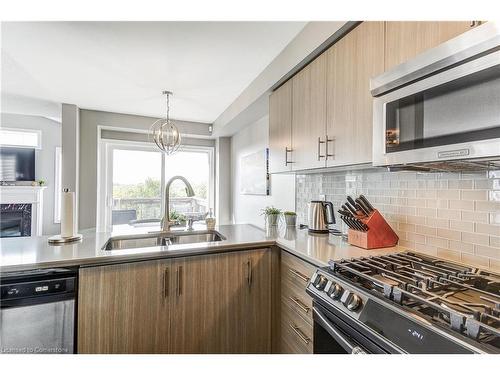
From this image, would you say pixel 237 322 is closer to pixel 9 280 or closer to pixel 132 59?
pixel 9 280

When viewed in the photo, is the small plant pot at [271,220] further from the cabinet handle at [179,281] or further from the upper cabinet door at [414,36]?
the upper cabinet door at [414,36]

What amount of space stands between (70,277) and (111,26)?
162cm

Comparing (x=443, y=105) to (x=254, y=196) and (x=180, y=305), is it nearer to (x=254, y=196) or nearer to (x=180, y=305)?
(x=180, y=305)

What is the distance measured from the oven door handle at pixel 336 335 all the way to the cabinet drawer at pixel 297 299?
222mm

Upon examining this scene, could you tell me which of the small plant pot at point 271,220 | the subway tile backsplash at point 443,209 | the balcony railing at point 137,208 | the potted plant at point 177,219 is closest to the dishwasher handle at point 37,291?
the potted plant at point 177,219

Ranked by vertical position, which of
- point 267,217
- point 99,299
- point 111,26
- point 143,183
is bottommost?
point 99,299

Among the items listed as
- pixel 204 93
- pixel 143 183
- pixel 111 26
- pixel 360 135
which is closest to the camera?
pixel 360 135

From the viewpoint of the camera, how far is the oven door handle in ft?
2.72

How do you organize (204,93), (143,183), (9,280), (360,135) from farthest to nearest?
(143,183) < (204,93) < (360,135) < (9,280)

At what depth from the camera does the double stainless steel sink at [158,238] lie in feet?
5.96

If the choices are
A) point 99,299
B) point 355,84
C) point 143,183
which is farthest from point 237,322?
point 143,183

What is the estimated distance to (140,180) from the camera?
4.26 meters

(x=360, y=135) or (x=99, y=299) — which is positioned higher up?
(x=360, y=135)
